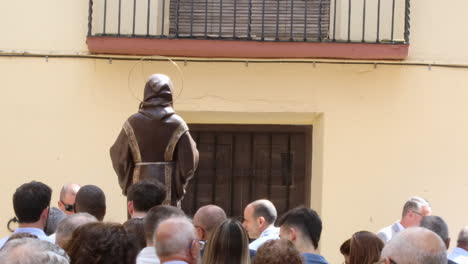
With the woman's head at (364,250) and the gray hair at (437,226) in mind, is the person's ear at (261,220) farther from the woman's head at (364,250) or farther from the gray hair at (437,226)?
the woman's head at (364,250)

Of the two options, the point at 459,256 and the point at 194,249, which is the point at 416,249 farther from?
the point at 459,256

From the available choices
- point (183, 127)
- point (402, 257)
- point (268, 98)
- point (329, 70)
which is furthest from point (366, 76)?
point (402, 257)

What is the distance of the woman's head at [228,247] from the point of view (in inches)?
185

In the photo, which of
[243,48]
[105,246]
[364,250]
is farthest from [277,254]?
[243,48]

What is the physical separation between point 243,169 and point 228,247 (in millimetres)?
5598

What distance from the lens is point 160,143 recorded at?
7203 mm

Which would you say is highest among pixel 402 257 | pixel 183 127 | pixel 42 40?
pixel 42 40

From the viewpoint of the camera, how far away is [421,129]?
31.7 feet

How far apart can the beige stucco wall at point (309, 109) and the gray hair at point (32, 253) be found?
6.10 m

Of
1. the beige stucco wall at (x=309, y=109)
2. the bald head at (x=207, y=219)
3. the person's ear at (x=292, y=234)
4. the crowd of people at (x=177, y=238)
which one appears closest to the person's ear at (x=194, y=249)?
the crowd of people at (x=177, y=238)

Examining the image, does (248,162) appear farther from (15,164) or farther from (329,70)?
Result: (15,164)

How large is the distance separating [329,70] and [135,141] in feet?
10.1

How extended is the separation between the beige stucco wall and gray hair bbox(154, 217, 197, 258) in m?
5.11

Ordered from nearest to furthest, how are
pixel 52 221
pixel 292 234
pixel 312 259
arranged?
pixel 312 259, pixel 292 234, pixel 52 221
